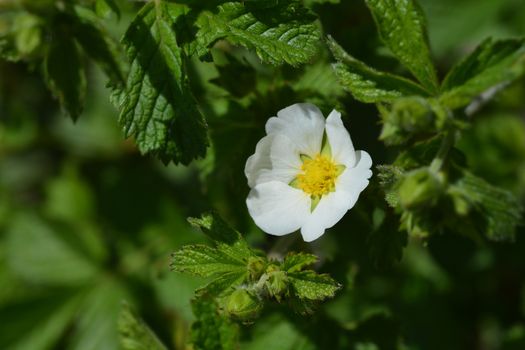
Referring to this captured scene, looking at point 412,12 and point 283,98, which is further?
point 283,98

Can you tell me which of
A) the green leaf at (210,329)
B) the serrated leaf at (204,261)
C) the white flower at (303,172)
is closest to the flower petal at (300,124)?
the white flower at (303,172)

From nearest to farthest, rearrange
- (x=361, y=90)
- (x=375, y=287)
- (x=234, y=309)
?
(x=234, y=309) → (x=361, y=90) → (x=375, y=287)

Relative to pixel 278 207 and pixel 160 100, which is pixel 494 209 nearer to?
pixel 278 207

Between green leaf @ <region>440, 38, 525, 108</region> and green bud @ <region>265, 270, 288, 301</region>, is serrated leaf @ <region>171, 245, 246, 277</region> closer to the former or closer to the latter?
green bud @ <region>265, 270, 288, 301</region>

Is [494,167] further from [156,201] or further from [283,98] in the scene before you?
[156,201]

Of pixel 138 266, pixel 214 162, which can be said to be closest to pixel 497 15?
pixel 214 162

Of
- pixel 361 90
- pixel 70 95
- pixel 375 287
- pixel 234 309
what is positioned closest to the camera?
pixel 234 309

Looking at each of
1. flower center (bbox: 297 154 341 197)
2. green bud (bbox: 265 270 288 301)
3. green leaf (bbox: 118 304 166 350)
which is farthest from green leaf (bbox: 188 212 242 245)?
green leaf (bbox: 118 304 166 350)
